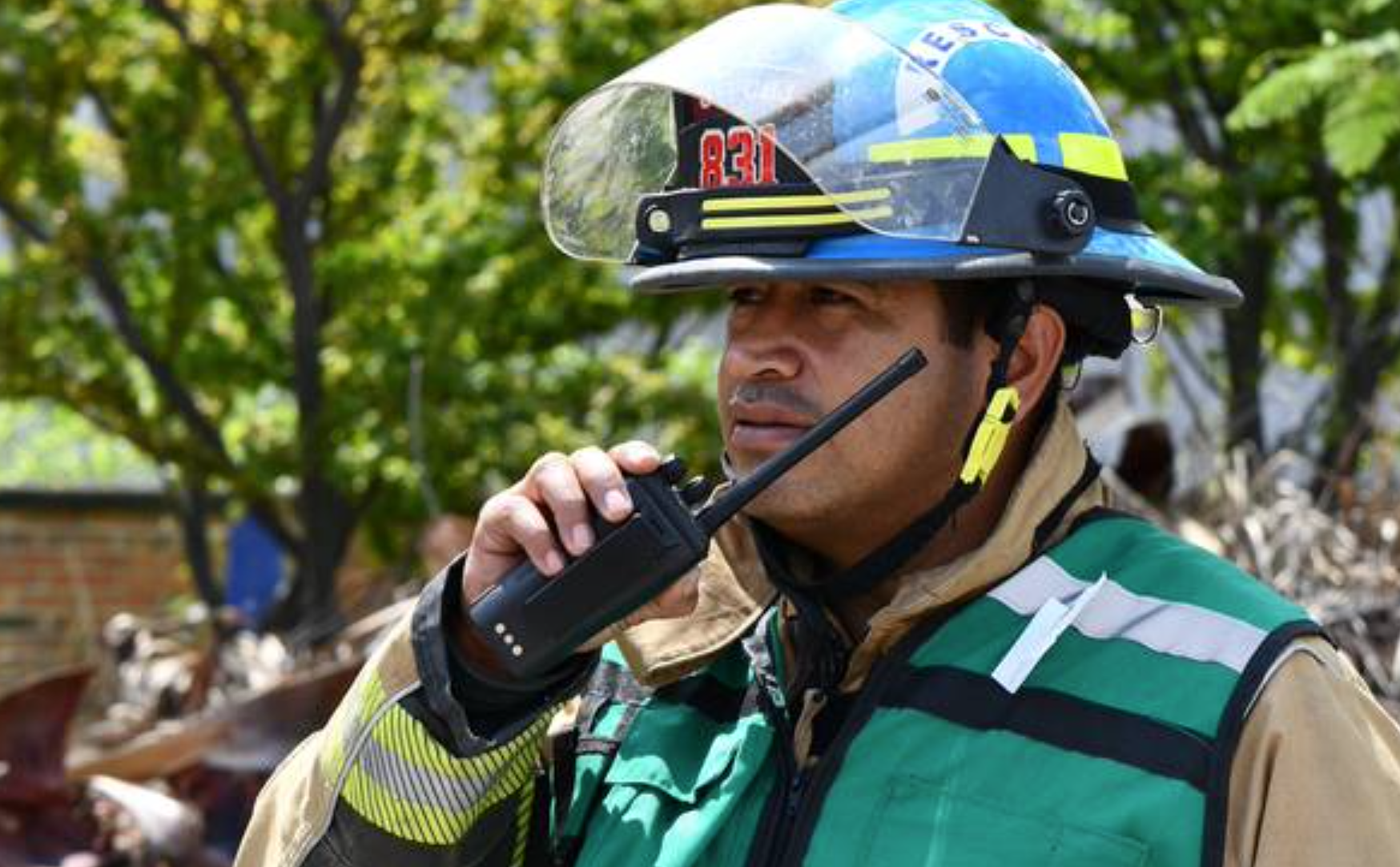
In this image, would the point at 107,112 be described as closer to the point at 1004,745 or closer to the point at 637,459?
the point at 637,459

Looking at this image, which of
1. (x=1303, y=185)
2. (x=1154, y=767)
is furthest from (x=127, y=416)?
(x=1154, y=767)

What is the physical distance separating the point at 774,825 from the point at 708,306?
672 cm

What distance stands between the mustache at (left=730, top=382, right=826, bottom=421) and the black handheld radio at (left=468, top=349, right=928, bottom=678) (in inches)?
5.4

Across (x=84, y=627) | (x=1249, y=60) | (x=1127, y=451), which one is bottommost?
(x=84, y=627)

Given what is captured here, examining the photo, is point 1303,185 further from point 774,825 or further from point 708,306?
point 774,825

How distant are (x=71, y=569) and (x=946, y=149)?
11.3 m

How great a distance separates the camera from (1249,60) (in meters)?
6.75

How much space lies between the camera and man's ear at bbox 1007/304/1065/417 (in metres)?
2.56

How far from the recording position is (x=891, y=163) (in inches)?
96.7

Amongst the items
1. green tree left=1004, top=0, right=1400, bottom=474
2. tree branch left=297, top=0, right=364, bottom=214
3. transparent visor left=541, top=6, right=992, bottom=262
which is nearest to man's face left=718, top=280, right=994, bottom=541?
transparent visor left=541, top=6, right=992, bottom=262

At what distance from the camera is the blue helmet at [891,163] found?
2.41m

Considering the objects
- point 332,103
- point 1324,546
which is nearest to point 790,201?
point 1324,546

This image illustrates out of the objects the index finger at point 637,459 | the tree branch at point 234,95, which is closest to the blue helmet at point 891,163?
the index finger at point 637,459

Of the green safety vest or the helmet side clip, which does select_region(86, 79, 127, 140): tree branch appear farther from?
the helmet side clip
